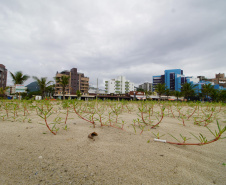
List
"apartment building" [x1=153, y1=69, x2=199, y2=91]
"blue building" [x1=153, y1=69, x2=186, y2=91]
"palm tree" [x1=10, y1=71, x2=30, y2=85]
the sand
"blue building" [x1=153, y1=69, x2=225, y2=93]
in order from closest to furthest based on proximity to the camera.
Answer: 1. the sand
2. "palm tree" [x1=10, y1=71, x2=30, y2=85]
3. "blue building" [x1=153, y1=69, x2=225, y2=93]
4. "apartment building" [x1=153, y1=69, x2=199, y2=91]
5. "blue building" [x1=153, y1=69, x2=186, y2=91]

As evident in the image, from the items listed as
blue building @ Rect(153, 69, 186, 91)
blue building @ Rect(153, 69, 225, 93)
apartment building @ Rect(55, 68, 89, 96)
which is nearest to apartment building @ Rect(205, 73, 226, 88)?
blue building @ Rect(153, 69, 225, 93)

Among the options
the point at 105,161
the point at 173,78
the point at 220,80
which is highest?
the point at 173,78

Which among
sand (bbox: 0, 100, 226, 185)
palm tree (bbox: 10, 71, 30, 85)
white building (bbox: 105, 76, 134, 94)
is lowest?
sand (bbox: 0, 100, 226, 185)

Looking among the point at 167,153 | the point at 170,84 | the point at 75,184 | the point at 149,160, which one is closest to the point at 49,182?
the point at 75,184

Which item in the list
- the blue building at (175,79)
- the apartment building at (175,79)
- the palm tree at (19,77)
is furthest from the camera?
the apartment building at (175,79)

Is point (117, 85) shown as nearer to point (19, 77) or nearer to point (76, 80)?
point (76, 80)

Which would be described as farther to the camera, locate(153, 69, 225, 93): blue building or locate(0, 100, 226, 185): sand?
locate(153, 69, 225, 93): blue building

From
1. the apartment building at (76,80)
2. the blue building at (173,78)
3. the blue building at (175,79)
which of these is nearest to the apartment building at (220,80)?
the blue building at (175,79)

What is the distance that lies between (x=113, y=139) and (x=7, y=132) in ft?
4.46

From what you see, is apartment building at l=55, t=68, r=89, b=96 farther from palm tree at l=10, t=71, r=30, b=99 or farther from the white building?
palm tree at l=10, t=71, r=30, b=99

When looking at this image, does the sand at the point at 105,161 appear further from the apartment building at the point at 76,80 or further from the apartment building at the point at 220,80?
the apartment building at the point at 220,80

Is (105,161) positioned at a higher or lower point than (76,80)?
lower

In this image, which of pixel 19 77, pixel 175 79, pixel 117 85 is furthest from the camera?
pixel 175 79

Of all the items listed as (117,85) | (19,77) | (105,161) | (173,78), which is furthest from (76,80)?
(173,78)
